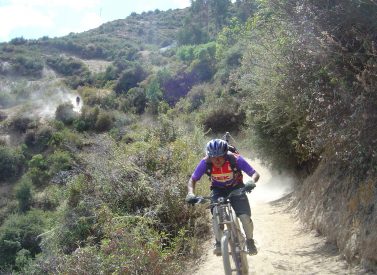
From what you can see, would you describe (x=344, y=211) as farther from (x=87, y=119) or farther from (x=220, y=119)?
(x=87, y=119)

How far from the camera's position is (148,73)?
5891cm

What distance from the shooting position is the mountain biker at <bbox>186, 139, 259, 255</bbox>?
5.89 metres

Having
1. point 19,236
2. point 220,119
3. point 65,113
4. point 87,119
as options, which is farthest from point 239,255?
point 65,113

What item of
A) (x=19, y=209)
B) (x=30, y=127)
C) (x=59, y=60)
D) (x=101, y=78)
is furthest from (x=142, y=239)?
(x=59, y=60)

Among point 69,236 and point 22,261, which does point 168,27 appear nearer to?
point 22,261

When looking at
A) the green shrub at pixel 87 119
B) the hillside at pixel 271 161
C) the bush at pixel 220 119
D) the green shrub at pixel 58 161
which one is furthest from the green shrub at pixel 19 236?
the green shrub at pixel 87 119

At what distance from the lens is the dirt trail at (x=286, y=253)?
6.92m

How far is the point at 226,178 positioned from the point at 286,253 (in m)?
2.61

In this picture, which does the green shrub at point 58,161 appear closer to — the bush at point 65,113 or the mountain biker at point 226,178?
the bush at point 65,113

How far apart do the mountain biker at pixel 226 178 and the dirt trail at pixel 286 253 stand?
57.3 inches

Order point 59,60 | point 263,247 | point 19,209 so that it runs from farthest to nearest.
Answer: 1. point 59,60
2. point 19,209
3. point 263,247

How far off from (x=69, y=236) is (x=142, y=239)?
3079 millimetres

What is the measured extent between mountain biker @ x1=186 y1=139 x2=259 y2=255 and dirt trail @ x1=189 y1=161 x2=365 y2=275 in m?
1.46

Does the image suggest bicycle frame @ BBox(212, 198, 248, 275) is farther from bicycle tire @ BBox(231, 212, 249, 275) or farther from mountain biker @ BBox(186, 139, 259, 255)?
mountain biker @ BBox(186, 139, 259, 255)
